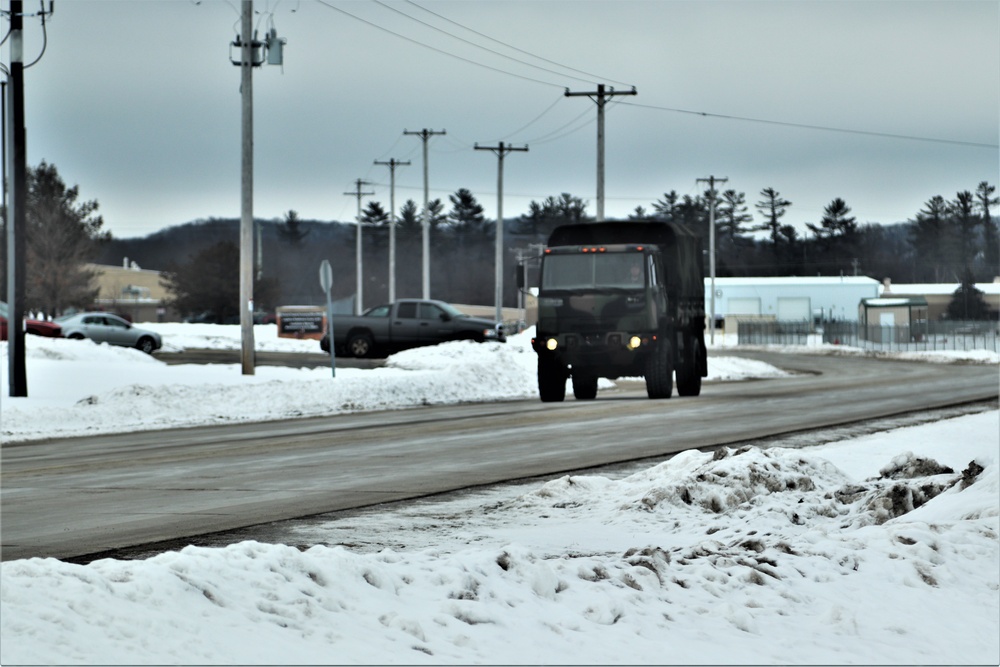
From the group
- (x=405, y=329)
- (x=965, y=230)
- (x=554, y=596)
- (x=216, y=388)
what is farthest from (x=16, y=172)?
(x=965, y=230)

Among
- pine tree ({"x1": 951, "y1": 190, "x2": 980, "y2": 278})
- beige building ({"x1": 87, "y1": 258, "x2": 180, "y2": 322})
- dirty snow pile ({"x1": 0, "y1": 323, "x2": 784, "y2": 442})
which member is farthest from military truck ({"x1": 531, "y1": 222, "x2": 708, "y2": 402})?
pine tree ({"x1": 951, "y1": 190, "x2": 980, "y2": 278})

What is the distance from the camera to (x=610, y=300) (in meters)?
22.8

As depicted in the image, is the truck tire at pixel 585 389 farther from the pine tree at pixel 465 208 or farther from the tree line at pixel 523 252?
the pine tree at pixel 465 208

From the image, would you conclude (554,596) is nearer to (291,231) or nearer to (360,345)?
(360,345)

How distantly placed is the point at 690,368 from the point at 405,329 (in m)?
17.2

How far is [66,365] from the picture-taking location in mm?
32312

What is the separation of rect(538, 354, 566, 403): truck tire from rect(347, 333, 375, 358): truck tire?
17.5 metres

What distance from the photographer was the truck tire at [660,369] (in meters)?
23.8

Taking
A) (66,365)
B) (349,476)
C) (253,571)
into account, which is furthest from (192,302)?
(253,571)

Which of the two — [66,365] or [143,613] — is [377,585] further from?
[66,365]

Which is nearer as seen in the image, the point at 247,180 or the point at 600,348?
the point at 600,348

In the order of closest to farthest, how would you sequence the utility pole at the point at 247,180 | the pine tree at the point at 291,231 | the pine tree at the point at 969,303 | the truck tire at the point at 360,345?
1. the utility pole at the point at 247,180
2. the truck tire at the point at 360,345
3. the pine tree at the point at 969,303
4. the pine tree at the point at 291,231

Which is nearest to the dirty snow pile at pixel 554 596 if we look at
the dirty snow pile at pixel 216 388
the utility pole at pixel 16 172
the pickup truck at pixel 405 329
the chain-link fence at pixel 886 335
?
the dirty snow pile at pixel 216 388

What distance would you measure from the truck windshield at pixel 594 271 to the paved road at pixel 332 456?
2.24 metres
